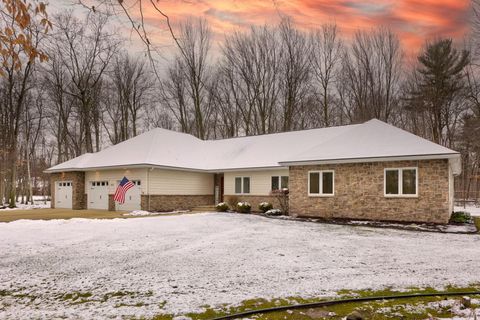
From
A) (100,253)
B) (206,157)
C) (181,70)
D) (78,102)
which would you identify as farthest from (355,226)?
(78,102)

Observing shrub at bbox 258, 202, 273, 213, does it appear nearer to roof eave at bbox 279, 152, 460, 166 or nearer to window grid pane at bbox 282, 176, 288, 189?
window grid pane at bbox 282, 176, 288, 189

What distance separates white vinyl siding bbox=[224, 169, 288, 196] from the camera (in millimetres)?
22831

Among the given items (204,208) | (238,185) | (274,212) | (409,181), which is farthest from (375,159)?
(204,208)

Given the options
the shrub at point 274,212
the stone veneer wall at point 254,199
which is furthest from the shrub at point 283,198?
the shrub at point 274,212

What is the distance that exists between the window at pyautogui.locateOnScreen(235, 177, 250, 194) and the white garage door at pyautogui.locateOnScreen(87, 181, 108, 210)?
28.3 ft

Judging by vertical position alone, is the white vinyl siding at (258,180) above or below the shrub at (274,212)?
above

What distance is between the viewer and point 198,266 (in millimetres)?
8109

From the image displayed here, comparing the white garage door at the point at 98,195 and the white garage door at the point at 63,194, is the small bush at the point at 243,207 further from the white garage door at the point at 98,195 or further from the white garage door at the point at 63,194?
the white garage door at the point at 63,194

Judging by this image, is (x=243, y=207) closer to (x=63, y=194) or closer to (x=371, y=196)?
(x=371, y=196)

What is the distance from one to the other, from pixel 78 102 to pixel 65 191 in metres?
14.5

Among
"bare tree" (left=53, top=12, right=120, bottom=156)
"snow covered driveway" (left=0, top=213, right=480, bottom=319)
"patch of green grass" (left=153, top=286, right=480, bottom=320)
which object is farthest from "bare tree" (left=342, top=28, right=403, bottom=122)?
"patch of green grass" (left=153, top=286, right=480, bottom=320)

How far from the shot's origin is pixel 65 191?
2670cm

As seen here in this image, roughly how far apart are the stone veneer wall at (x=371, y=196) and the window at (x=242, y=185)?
4.68 meters

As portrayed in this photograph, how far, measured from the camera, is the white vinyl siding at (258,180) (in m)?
22.8
